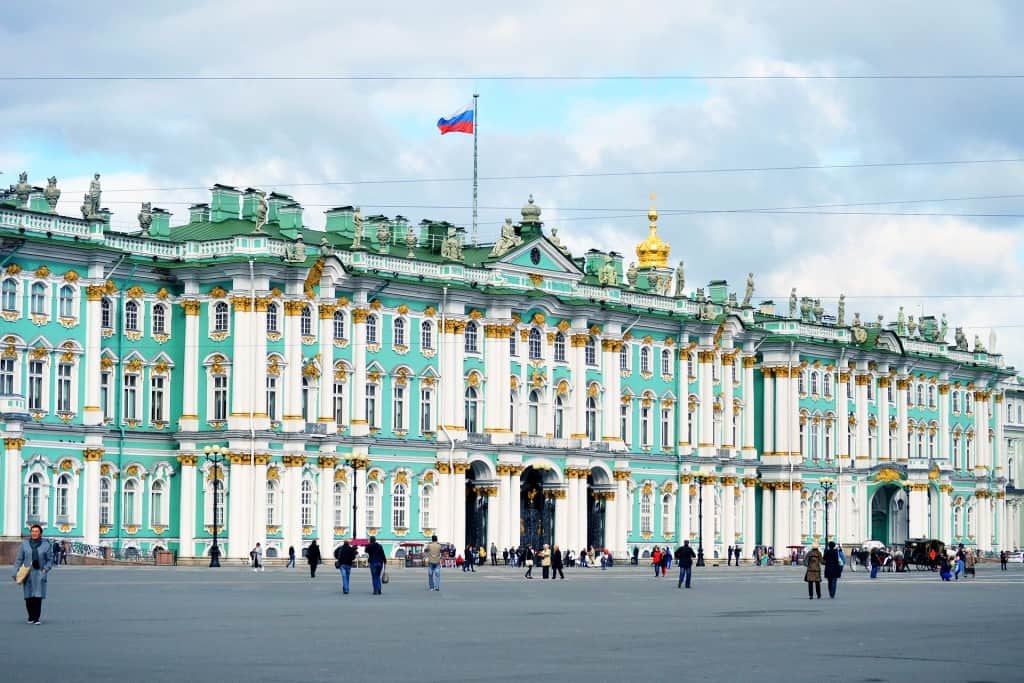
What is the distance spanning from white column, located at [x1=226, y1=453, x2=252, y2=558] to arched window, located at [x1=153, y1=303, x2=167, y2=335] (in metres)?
6.66

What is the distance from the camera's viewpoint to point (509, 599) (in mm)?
47656

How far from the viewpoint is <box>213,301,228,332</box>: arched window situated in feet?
279

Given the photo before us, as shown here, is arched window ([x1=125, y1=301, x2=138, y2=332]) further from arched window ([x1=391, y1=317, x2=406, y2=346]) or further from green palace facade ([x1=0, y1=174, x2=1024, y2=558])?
arched window ([x1=391, y1=317, x2=406, y2=346])

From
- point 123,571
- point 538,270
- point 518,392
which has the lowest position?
point 123,571

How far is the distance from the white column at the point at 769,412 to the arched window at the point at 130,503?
154 ft

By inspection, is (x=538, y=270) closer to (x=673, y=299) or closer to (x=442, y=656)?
(x=673, y=299)

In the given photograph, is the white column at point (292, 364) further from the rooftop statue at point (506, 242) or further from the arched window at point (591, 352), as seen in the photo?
the arched window at point (591, 352)

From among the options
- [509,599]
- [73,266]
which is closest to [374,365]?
[73,266]

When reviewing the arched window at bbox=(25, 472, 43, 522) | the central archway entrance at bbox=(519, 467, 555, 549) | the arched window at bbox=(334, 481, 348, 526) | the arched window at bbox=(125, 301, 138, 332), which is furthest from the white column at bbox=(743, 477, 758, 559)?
the arched window at bbox=(25, 472, 43, 522)

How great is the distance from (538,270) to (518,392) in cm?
655

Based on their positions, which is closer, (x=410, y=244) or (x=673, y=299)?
(x=410, y=244)

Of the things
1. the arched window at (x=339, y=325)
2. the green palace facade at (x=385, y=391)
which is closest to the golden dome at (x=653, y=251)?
the green palace facade at (x=385, y=391)

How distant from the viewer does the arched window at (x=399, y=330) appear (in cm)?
9175

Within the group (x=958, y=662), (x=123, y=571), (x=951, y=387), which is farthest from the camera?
(x=951, y=387)
